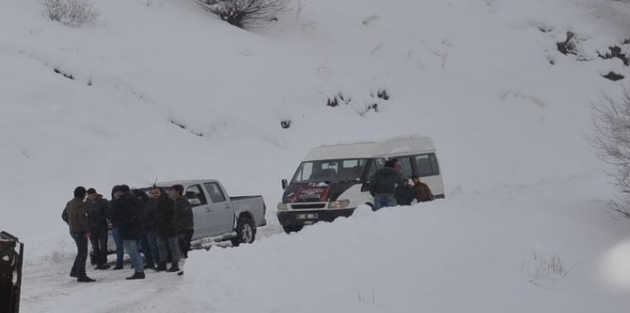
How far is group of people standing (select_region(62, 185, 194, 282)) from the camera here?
1282cm

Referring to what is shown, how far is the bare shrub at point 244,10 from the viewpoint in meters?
31.5

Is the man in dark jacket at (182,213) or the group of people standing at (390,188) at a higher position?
the group of people standing at (390,188)

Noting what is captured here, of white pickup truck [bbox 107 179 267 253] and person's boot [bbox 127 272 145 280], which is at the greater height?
white pickup truck [bbox 107 179 267 253]

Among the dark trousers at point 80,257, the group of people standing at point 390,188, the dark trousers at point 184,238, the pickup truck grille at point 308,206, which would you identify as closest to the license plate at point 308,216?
the pickup truck grille at point 308,206

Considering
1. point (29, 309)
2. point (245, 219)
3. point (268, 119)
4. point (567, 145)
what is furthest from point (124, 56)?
point (567, 145)

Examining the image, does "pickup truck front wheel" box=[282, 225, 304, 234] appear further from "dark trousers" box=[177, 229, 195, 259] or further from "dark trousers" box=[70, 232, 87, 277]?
"dark trousers" box=[70, 232, 87, 277]

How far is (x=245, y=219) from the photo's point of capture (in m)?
16.7

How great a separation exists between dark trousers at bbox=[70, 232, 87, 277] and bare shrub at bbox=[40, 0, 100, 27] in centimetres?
1456

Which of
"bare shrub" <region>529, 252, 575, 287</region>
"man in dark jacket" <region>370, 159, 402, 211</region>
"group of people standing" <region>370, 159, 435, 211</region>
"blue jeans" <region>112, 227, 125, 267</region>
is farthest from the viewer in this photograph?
"man in dark jacket" <region>370, 159, 402, 211</region>

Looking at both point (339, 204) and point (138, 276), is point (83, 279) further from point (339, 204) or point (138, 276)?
point (339, 204)

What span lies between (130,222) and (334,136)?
15036 mm

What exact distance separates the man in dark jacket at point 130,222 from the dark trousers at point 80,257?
683 millimetres

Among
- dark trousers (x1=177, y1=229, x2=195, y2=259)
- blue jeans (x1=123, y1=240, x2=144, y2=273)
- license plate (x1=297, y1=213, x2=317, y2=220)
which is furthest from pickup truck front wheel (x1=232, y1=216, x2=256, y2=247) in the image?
blue jeans (x1=123, y1=240, x2=144, y2=273)

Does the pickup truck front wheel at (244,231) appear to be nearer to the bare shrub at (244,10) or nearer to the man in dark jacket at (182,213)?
the man in dark jacket at (182,213)
